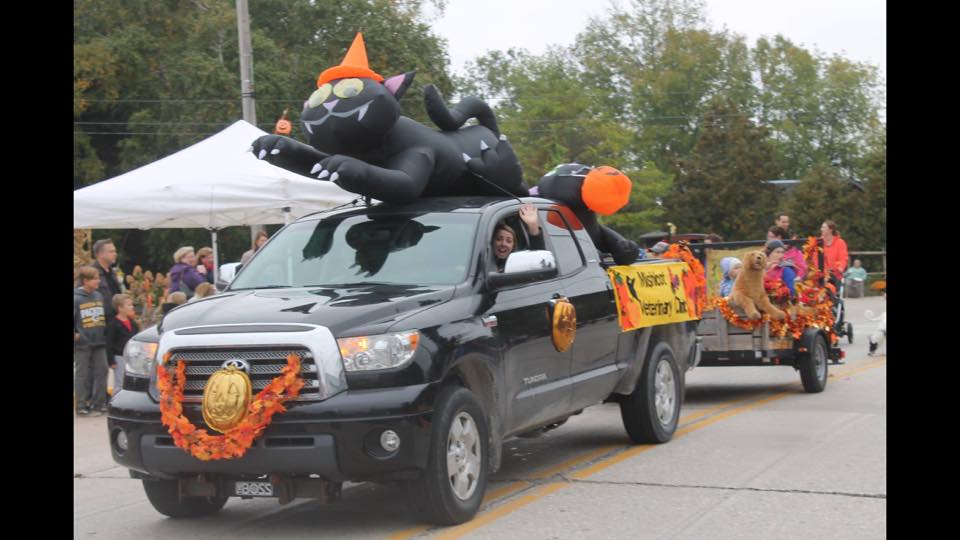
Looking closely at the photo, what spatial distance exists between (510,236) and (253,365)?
2.50 meters

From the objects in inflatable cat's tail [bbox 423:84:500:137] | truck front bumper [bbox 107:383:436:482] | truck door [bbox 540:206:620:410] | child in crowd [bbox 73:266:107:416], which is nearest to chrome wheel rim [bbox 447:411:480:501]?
truck front bumper [bbox 107:383:436:482]

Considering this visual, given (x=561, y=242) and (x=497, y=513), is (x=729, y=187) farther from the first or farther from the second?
(x=497, y=513)

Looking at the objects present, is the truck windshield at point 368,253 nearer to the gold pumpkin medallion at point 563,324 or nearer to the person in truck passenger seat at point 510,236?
the person in truck passenger seat at point 510,236

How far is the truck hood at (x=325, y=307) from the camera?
22.0 ft

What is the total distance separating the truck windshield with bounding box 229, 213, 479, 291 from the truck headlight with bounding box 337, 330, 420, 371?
0.97 metres

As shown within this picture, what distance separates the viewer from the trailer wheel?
13398 mm

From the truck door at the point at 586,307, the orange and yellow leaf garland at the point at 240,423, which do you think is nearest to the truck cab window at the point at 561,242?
the truck door at the point at 586,307

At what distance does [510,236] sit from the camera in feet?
27.8

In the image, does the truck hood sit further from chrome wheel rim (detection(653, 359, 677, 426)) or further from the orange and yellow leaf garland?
chrome wheel rim (detection(653, 359, 677, 426))

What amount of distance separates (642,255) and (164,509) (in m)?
5.48

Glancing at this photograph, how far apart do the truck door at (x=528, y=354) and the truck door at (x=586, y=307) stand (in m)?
0.21
